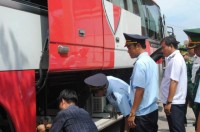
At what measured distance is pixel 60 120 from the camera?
Answer: 2990 millimetres

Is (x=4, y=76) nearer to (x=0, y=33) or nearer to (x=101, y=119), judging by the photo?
(x=0, y=33)

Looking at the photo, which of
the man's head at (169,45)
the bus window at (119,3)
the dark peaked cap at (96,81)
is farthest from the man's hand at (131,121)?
the bus window at (119,3)

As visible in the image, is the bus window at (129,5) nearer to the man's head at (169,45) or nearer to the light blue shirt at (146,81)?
the man's head at (169,45)

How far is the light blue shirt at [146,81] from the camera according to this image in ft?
13.2

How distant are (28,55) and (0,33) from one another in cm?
50

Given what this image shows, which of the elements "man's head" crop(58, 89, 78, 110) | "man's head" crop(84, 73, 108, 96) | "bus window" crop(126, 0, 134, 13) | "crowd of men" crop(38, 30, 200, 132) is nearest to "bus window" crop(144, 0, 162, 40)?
"bus window" crop(126, 0, 134, 13)

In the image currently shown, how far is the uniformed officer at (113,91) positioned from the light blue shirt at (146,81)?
13 centimetres

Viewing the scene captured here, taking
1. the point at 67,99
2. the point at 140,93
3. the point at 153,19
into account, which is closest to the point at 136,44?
the point at 140,93

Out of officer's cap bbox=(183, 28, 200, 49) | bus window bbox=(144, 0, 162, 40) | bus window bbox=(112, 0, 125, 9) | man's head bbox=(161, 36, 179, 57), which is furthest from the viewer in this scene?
bus window bbox=(144, 0, 162, 40)

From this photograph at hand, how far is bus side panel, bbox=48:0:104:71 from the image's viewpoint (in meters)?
4.18

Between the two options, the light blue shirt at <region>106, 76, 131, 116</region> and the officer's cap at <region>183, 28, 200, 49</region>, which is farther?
the officer's cap at <region>183, 28, 200, 49</region>

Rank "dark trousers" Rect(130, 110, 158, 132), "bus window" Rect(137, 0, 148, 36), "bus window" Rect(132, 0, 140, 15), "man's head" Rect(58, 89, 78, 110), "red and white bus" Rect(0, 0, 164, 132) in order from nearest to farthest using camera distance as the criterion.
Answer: "man's head" Rect(58, 89, 78, 110) < "red and white bus" Rect(0, 0, 164, 132) < "dark trousers" Rect(130, 110, 158, 132) < "bus window" Rect(132, 0, 140, 15) < "bus window" Rect(137, 0, 148, 36)

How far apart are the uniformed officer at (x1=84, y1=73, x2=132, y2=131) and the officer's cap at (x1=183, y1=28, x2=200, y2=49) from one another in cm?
93

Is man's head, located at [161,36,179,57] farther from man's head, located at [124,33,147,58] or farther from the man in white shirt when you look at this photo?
man's head, located at [124,33,147,58]
